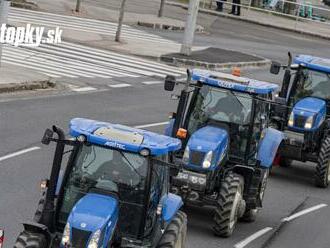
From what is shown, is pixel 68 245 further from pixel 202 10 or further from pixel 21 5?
pixel 202 10

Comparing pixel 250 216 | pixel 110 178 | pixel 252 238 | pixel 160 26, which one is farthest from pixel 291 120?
pixel 160 26

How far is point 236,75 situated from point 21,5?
30.8 metres

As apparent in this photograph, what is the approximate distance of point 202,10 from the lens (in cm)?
5872

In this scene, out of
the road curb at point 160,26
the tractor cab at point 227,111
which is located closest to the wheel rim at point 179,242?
the tractor cab at point 227,111

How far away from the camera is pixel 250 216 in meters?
17.5

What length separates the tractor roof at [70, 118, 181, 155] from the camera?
37.1ft

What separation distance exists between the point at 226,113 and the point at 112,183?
572 centimetres

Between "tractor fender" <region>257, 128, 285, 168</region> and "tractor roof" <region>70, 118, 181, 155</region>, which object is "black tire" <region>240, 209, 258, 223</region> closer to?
"tractor fender" <region>257, 128, 285, 168</region>

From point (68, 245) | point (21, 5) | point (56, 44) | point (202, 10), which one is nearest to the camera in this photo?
point (68, 245)

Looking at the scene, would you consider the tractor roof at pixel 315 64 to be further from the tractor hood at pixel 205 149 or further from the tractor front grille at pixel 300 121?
the tractor hood at pixel 205 149

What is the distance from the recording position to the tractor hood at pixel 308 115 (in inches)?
854

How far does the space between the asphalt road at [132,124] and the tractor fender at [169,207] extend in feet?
8.72

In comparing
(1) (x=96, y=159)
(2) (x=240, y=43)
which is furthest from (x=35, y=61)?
(1) (x=96, y=159)

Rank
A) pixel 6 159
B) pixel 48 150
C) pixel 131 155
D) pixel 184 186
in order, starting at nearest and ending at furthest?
pixel 131 155
pixel 184 186
pixel 6 159
pixel 48 150
